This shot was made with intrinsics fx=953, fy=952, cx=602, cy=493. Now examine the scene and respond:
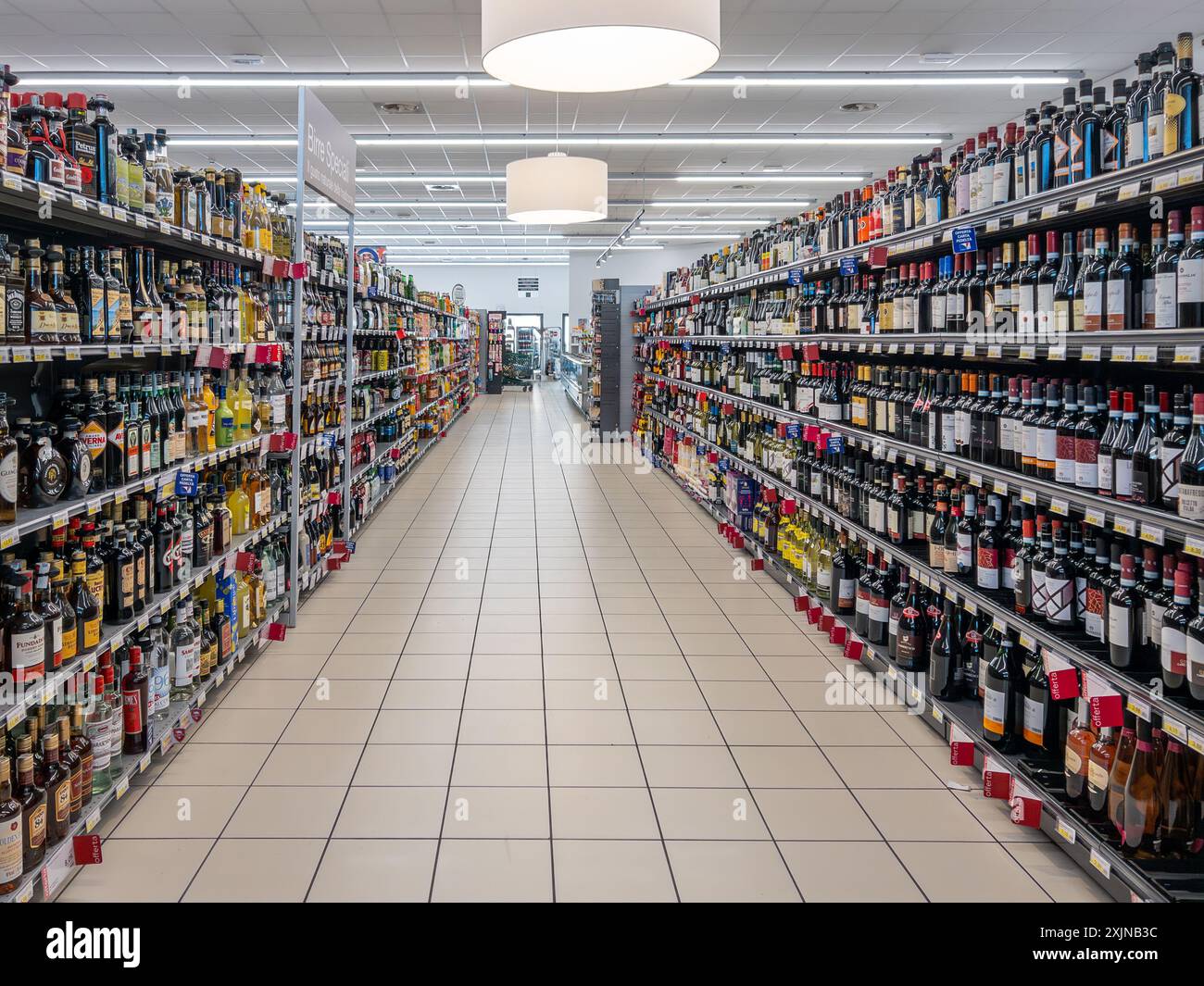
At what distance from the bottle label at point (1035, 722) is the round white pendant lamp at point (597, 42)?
247cm

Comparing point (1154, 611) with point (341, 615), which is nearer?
point (1154, 611)

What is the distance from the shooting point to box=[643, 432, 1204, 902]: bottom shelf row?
8.50 ft

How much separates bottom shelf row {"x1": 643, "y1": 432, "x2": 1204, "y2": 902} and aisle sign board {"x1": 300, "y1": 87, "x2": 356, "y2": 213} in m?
3.73

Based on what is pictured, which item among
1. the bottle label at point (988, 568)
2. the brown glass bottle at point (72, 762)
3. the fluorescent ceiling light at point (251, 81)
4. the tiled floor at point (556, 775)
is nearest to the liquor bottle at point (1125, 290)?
the bottle label at point (988, 568)

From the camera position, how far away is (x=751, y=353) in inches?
303

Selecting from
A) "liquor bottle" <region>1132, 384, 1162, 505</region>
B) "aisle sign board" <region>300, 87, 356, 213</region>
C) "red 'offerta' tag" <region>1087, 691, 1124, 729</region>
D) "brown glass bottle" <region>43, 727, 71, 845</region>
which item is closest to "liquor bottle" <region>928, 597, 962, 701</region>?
"red 'offerta' tag" <region>1087, 691, 1124, 729</region>

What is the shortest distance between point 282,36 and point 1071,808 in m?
8.68

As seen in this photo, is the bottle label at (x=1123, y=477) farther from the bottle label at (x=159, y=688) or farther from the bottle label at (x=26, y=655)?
the bottle label at (x=159, y=688)

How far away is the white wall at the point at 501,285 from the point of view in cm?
3344

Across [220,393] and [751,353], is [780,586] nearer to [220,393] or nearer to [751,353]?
[751,353]

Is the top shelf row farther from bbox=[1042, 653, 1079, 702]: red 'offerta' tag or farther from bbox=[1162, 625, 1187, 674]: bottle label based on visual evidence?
bbox=[1042, 653, 1079, 702]: red 'offerta' tag
